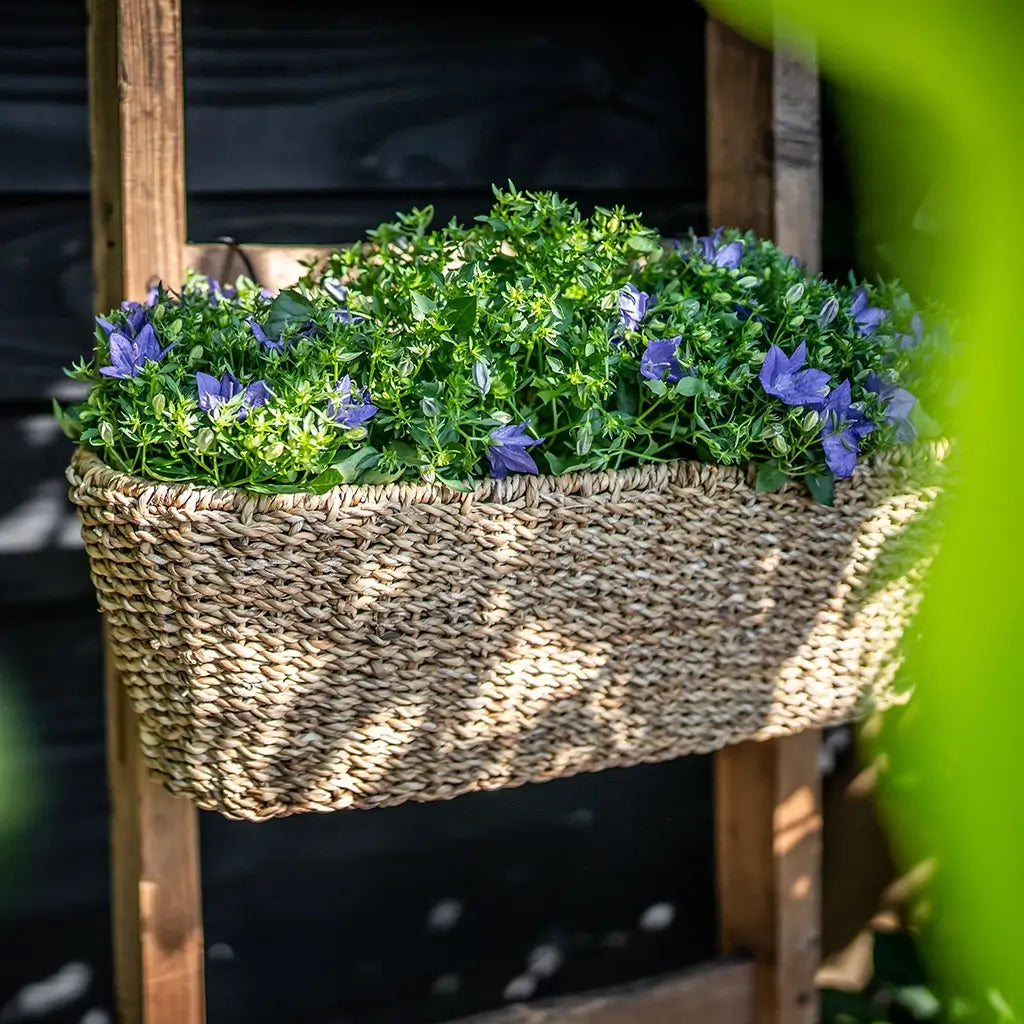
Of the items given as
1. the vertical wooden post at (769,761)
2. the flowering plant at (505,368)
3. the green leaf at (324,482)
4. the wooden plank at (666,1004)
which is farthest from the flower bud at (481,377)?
the wooden plank at (666,1004)

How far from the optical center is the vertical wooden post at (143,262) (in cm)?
105

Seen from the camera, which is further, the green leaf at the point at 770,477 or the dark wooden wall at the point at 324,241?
the dark wooden wall at the point at 324,241

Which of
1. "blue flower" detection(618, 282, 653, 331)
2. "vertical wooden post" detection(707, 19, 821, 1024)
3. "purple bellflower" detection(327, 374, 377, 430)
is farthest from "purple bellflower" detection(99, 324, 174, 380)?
"vertical wooden post" detection(707, 19, 821, 1024)

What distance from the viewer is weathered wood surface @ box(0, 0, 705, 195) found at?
4.16ft

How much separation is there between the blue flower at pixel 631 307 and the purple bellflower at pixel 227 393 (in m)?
0.31

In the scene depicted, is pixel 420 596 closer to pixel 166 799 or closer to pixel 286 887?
pixel 166 799

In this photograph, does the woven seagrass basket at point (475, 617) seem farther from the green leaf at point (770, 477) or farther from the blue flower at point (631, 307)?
the blue flower at point (631, 307)

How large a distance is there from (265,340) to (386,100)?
0.59 meters

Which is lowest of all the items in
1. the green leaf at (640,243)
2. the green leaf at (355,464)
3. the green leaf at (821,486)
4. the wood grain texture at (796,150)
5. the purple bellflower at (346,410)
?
the green leaf at (821,486)

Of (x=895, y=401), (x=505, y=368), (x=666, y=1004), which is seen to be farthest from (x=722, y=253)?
(x=666, y=1004)

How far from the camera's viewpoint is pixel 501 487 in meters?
0.90

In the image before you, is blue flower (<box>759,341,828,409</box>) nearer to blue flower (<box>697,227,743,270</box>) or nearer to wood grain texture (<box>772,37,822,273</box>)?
blue flower (<box>697,227,743,270</box>)

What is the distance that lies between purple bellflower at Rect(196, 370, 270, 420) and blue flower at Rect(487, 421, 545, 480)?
0.59 feet

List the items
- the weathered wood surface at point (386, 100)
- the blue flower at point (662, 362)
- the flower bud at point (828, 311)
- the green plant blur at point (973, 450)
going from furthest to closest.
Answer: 1. the weathered wood surface at point (386, 100)
2. the flower bud at point (828, 311)
3. the blue flower at point (662, 362)
4. the green plant blur at point (973, 450)
